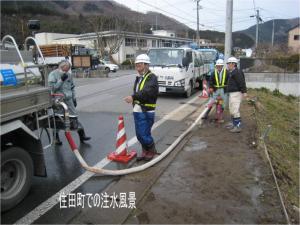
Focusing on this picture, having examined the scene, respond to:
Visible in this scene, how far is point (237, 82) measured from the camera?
8039 mm

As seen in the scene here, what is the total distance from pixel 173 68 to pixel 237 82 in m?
5.83

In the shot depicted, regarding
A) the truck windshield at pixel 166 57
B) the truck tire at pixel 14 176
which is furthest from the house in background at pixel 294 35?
the truck tire at pixel 14 176

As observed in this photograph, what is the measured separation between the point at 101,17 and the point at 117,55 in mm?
7016

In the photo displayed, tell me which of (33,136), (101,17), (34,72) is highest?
(101,17)

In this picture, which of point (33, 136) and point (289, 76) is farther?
point (289, 76)

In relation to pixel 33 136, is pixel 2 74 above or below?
above

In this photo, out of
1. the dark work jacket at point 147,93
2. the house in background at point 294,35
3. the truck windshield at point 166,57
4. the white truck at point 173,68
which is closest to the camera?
the dark work jacket at point 147,93

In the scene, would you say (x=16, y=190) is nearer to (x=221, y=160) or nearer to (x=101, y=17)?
(x=221, y=160)

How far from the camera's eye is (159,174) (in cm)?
544

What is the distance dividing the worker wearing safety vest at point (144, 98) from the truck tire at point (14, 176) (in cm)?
199

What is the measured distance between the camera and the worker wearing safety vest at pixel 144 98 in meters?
5.77

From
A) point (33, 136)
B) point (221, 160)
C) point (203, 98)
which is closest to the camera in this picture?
point (33, 136)

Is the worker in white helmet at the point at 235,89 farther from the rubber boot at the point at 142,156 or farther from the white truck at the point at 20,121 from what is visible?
the white truck at the point at 20,121

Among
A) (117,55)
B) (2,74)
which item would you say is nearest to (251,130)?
(2,74)
